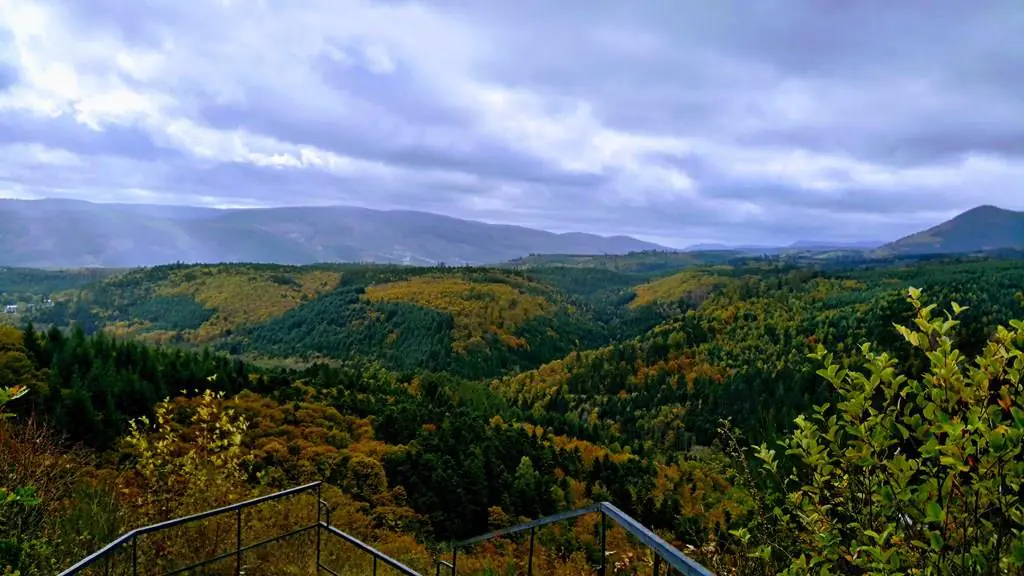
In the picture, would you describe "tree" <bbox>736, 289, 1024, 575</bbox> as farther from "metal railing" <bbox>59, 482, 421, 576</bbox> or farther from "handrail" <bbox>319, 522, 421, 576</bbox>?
"metal railing" <bbox>59, 482, 421, 576</bbox>

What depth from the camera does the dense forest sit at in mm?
3596

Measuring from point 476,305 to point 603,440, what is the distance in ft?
317

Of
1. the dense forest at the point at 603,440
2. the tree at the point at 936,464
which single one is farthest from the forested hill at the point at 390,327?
the tree at the point at 936,464

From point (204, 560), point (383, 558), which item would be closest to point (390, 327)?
point (204, 560)

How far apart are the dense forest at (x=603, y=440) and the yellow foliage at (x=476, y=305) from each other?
617 centimetres

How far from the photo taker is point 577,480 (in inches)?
1969

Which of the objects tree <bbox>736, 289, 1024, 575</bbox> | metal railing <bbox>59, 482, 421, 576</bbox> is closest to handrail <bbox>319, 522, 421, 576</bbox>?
metal railing <bbox>59, 482, 421, 576</bbox>

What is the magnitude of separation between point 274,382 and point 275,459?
18428 mm

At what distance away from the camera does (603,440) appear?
77750 mm

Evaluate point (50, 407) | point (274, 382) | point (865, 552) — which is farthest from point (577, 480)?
point (865, 552)

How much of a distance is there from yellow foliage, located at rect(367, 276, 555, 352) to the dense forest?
617 centimetres

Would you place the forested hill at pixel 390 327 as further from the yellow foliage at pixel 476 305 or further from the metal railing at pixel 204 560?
the metal railing at pixel 204 560

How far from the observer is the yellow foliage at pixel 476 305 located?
156125mm

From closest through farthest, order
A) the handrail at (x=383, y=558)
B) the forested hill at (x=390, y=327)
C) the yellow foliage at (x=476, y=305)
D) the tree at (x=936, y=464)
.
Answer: the tree at (x=936, y=464) → the handrail at (x=383, y=558) → the forested hill at (x=390, y=327) → the yellow foliage at (x=476, y=305)
